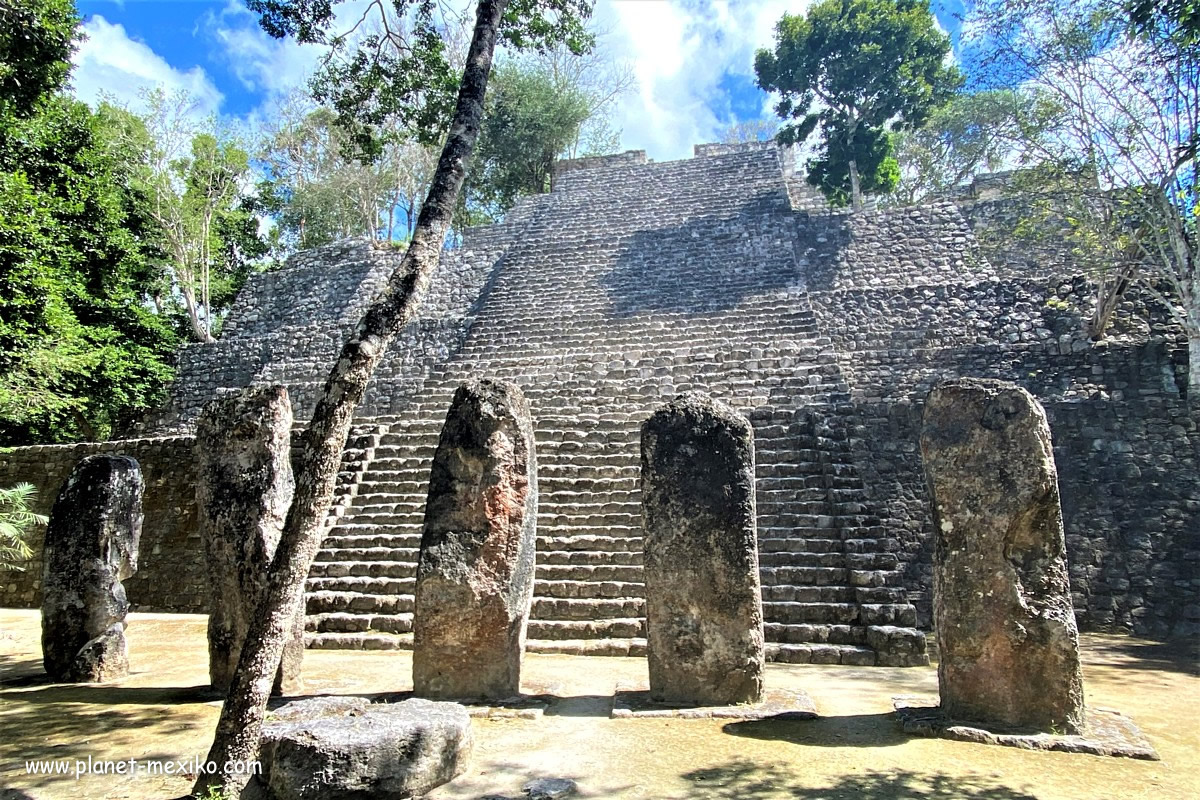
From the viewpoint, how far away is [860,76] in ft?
60.1

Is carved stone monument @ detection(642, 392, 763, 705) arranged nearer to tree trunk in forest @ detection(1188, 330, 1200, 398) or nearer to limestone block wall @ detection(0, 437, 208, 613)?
tree trunk in forest @ detection(1188, 330, 1200, 398)

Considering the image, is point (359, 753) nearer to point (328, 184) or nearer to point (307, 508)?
point (307, 508)

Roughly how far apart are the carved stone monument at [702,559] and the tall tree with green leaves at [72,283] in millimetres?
10278

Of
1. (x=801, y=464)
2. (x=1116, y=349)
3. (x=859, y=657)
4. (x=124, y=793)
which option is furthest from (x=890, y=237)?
(x=124, y=793)

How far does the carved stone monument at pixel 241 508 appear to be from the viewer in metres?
4.93

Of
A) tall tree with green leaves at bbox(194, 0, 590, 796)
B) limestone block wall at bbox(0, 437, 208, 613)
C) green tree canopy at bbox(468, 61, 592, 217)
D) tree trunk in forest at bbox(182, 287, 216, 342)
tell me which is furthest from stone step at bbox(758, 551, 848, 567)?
green tree canopy at bbox(468, 61, 592, 217)

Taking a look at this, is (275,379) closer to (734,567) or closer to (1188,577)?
(734,567)

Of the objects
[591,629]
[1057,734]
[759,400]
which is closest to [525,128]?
[759,400]

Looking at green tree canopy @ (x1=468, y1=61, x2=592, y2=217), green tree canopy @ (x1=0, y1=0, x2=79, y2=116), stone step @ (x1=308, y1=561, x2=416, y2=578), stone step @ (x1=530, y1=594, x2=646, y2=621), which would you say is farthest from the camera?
green tree canopy @ (x1=468, y1=61, x2=592, y2=217)

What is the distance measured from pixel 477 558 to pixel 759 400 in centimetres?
647

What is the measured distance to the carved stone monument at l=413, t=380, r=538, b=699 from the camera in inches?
187

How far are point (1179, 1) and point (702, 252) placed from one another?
38.1 ft

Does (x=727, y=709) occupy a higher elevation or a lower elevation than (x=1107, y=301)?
lower

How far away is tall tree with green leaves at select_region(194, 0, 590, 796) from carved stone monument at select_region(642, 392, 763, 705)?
199cm
